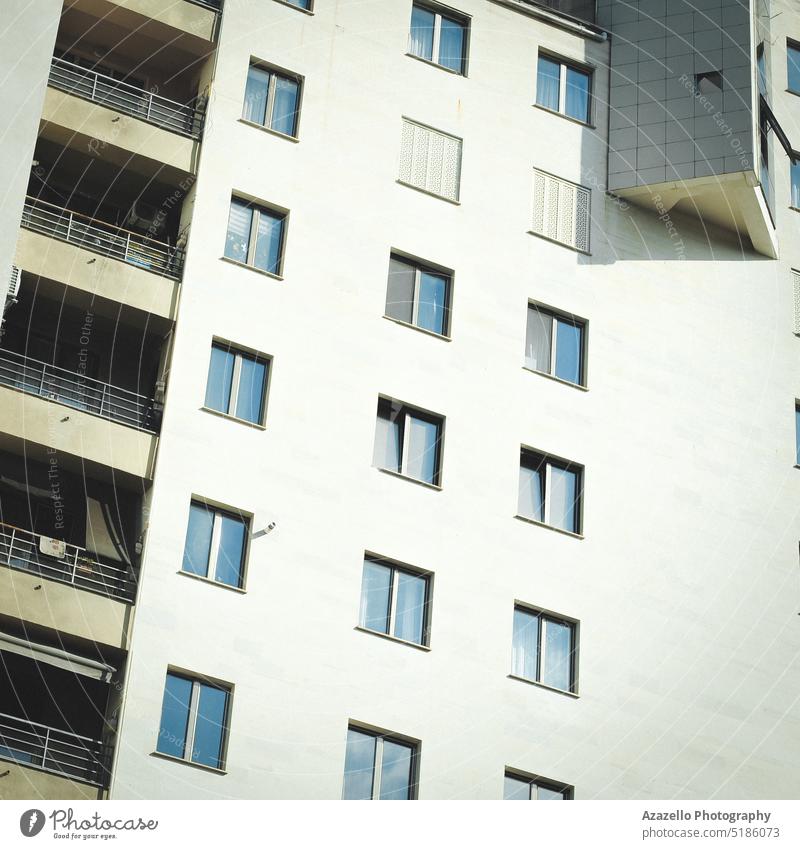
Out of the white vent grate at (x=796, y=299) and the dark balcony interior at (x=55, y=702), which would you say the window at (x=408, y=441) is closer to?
the dark balcony interior at (x=55, y=702)

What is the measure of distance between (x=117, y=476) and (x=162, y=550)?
1619 mm

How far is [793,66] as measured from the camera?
3844 centimetres

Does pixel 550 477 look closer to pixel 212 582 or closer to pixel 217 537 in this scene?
pixel 217 537

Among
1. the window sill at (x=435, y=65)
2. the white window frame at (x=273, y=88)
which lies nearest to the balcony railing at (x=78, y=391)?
the white window frame at (x=273, y=88)

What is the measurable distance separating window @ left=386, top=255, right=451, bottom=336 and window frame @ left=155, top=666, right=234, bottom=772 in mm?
8019

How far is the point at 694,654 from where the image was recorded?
30.8 meters

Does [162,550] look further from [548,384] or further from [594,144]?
[594,144]

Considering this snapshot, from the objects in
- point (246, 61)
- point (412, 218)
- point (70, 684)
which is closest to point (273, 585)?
point (70, 684)

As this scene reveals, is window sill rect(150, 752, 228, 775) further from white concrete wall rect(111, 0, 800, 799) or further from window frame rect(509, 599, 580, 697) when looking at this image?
window frame rect(509, 599, 580, 697)

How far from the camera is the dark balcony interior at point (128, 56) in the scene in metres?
31.1

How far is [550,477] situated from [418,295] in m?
4.27

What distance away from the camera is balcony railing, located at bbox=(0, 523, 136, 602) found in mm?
26406

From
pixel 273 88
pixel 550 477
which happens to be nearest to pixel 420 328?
pixel 550 477

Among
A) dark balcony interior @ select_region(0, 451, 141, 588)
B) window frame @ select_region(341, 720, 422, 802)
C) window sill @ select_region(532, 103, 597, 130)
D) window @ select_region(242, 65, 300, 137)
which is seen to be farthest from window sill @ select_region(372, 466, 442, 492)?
window sill @ select_region(532, 103, 597, 130)
